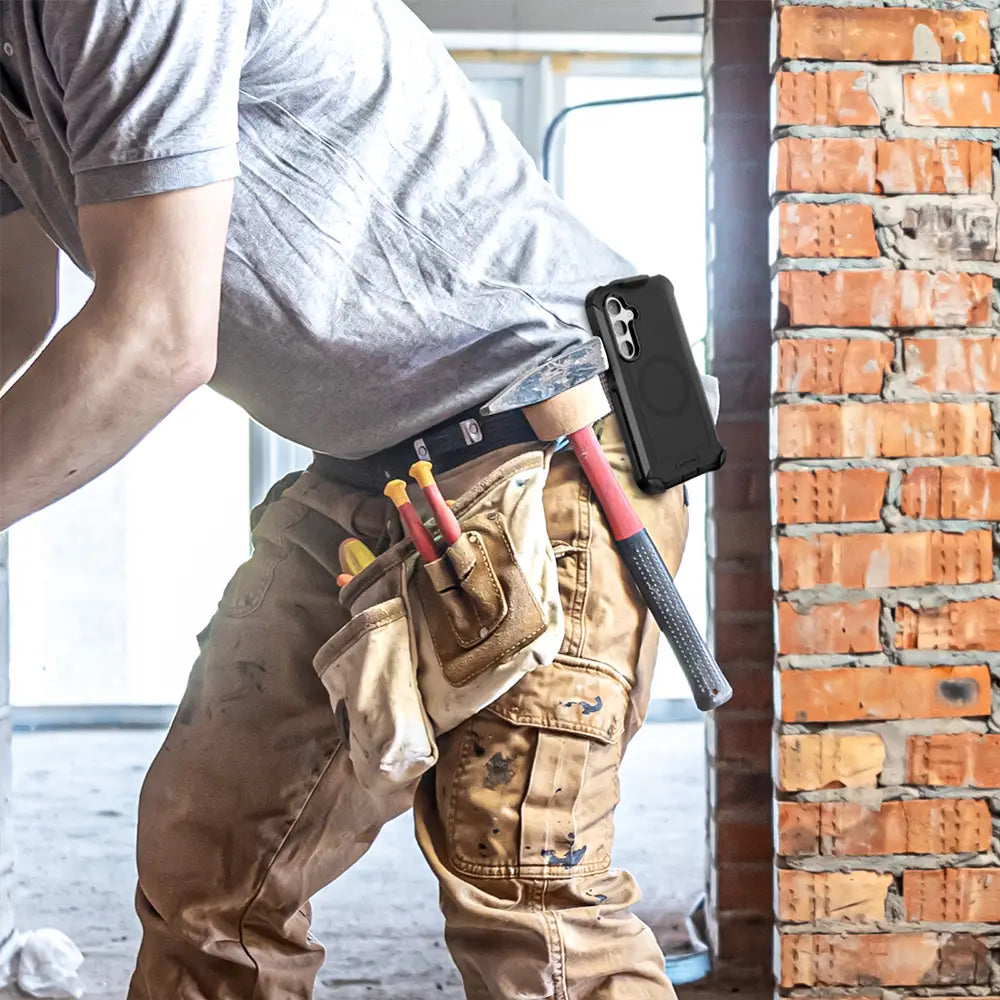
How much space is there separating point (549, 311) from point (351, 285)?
165 mm

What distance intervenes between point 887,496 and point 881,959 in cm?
55

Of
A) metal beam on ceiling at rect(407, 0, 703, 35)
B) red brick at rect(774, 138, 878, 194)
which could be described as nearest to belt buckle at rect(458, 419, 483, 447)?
red brick at rect(774, 138, 878, 194)

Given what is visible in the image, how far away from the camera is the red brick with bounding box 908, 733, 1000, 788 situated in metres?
1.26

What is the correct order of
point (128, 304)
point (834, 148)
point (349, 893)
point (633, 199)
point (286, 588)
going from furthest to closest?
point (633, 199) → point (349, 893) → point (834, 148) → point (286, 588) → point (128, 304)

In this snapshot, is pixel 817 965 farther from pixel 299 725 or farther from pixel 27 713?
pixel 27 713

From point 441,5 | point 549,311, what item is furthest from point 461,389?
point 441,5

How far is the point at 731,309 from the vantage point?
148 cm

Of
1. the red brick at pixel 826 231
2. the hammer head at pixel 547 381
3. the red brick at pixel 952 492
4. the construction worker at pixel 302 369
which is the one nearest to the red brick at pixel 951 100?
the red brick at pixel 826 231

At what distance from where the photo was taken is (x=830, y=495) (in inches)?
49.4

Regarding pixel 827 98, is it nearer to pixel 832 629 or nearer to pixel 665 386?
pixel 665 386

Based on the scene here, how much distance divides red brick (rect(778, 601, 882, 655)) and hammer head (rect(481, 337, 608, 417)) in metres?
0.51

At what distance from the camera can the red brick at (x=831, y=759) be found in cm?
127

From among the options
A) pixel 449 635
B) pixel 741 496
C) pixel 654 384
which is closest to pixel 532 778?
pixel 449 635

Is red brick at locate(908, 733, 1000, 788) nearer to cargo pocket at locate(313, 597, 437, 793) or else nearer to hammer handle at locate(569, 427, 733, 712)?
hammer handle at locate(569, 427, 733, 712)
